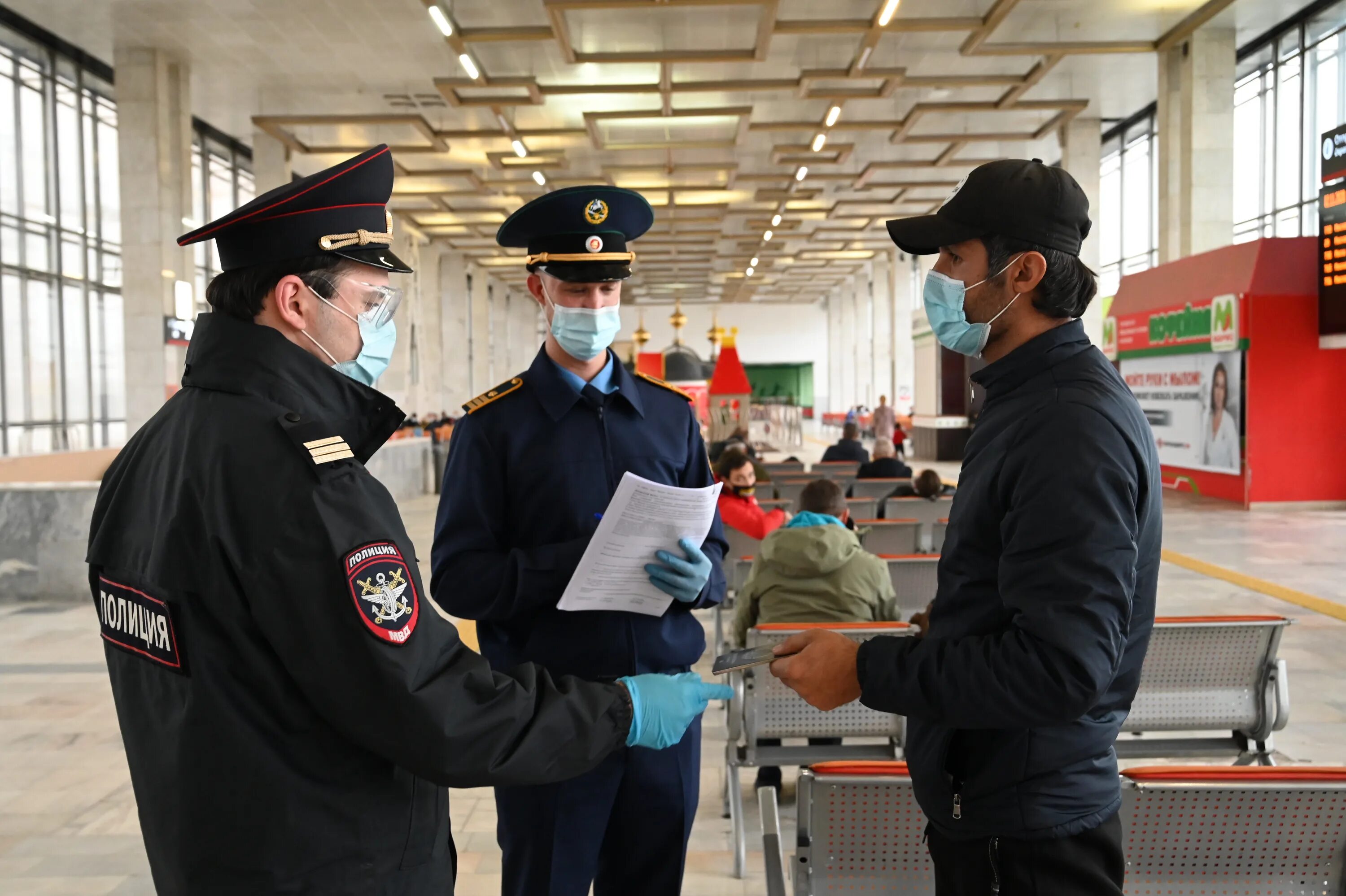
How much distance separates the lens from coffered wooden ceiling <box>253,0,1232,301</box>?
1408 cm

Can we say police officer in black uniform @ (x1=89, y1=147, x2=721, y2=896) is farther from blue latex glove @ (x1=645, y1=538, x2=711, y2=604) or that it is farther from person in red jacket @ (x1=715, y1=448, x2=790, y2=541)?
person in red jacket @ (x1=715, y1=448, x2=790, y2=541)

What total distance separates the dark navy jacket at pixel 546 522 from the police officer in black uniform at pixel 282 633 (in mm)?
680

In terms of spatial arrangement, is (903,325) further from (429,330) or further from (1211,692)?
(1211,692)

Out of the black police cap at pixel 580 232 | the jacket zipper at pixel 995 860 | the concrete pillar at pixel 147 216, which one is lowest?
the jacket zipper at pixel 995 860

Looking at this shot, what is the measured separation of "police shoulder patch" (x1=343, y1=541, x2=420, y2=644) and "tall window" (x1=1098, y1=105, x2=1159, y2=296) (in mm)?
21836

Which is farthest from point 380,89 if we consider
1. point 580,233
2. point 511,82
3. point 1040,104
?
point 580,233

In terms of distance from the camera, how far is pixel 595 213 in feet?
7.73

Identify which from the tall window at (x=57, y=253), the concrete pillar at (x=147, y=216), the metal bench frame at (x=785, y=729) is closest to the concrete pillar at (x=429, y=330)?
the tall window at (x=57, y=253)

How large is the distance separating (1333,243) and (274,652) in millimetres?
14284

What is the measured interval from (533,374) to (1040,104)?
17.4m

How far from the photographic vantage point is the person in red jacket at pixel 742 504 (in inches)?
240

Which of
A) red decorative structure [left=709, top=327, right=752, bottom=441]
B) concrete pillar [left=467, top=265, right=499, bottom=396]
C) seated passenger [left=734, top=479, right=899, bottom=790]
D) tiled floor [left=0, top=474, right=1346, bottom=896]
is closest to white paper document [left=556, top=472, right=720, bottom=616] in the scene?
tiled floor [left=0, top=474, right=1346, bottom=896]

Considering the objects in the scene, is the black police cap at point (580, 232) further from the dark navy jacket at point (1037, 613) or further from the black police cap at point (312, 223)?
the dark navy jacket at point (1037, 613)

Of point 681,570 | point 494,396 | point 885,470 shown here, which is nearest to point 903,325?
point 885,470
